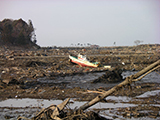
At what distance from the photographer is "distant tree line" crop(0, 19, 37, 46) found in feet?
146

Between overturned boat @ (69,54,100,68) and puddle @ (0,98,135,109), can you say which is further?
overturned boat @ (69,54,100,68)

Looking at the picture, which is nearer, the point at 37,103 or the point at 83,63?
the point at 37,103

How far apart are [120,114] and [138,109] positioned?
0.78 metres

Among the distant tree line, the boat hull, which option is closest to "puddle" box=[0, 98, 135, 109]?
the boat hull

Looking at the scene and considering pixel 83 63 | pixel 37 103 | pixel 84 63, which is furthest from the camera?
pixel 83 63

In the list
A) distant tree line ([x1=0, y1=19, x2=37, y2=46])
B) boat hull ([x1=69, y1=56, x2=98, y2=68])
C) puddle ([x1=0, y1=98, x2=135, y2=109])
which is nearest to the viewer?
puddle ([x1=0, y1=98, x2=135, y2=109])

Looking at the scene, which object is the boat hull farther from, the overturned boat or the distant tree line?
the distant tree line

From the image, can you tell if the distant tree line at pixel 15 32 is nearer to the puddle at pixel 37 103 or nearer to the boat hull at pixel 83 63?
the boat hull at pixel 83 63

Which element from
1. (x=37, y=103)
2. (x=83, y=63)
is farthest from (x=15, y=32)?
(x=37, y=103)

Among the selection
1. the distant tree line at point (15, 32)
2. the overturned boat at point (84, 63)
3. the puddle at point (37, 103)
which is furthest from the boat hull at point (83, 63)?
the distant tree line at point (15, 32)

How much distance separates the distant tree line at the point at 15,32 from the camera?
146ft

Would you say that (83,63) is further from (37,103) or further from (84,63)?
(37,103)

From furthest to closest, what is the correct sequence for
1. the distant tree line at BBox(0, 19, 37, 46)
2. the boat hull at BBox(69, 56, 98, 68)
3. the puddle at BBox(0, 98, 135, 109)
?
the distant tree line at BBox(0, 19, 37, 46), the boat hull at BBox(69, 56, 98, 68), the puddle at BBox(0, 98, 135, 109)

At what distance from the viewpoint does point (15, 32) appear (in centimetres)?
4622
